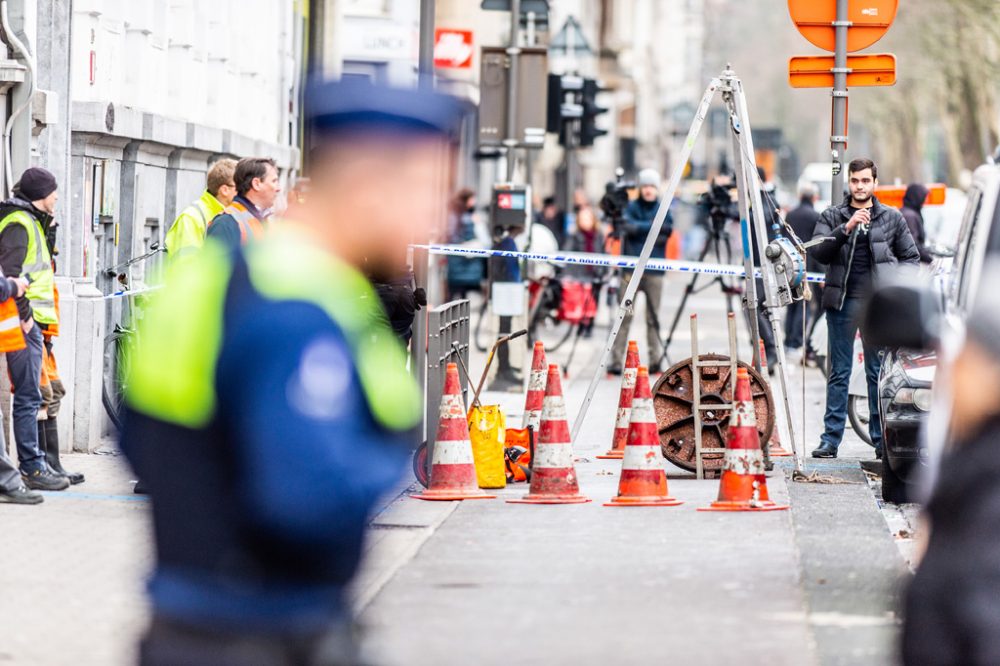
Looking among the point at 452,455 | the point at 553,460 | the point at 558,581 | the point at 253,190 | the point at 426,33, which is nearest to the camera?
the point at 558,581

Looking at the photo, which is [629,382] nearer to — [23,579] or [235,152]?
[23,579]

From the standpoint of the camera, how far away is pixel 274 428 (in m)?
2.72

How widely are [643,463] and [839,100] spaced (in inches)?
142

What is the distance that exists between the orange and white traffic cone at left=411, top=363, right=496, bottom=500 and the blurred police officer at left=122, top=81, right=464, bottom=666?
24.2 ft

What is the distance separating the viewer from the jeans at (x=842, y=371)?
12.8 m

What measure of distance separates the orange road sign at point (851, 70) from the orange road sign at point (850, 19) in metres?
0.10

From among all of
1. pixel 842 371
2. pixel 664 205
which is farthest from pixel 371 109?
pixel 842 371

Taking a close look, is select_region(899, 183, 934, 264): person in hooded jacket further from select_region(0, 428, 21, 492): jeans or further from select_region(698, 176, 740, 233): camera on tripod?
select_region(0, 428, 21, 492): jeans

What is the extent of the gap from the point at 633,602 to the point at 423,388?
5.37 metres

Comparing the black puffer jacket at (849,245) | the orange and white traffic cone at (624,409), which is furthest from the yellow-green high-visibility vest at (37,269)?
the black puffer jacket at (849,245)

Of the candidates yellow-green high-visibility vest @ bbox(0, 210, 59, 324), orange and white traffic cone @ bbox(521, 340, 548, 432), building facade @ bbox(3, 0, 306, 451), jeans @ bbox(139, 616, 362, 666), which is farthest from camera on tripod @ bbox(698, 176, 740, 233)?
jeans @ bbox(139, 616, 362, 666)

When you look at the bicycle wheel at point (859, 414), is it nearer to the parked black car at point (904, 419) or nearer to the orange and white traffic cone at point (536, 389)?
the parked black car at point (904, 419)

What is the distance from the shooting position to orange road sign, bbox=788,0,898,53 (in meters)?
12.8

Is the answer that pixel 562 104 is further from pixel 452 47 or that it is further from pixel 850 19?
pixel 850 19
